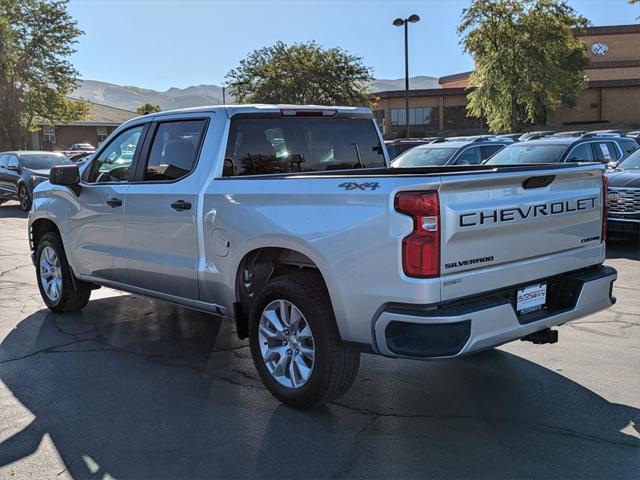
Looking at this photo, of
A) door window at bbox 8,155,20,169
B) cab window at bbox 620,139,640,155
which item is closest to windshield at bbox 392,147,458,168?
cab window at bbox 620,139,640,155

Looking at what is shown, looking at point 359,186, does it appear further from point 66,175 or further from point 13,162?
point 13,162

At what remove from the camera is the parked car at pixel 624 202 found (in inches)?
393

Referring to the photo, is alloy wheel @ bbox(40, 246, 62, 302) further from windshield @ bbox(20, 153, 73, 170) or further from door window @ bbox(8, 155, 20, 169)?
door window @ bbox(8, 155, 20, 169)

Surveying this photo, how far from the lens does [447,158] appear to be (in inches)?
553

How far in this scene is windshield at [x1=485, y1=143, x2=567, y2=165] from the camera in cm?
1196

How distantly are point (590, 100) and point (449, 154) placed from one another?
48755mm

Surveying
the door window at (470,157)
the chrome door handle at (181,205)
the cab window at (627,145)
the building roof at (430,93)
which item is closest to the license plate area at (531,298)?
the chrome door handle at (181,205)

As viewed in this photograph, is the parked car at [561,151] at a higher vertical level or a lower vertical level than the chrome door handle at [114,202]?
higher

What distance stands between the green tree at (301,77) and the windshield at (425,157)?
2377 cm

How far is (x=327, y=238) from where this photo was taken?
384cm

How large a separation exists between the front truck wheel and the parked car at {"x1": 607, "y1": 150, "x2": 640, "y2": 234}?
7.53 m

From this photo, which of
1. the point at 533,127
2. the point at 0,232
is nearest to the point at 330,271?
the point at 0,232

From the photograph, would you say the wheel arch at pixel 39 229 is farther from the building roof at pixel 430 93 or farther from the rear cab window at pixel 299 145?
the building roof at pixel 430 93

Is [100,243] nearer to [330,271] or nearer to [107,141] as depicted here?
[107,141]
